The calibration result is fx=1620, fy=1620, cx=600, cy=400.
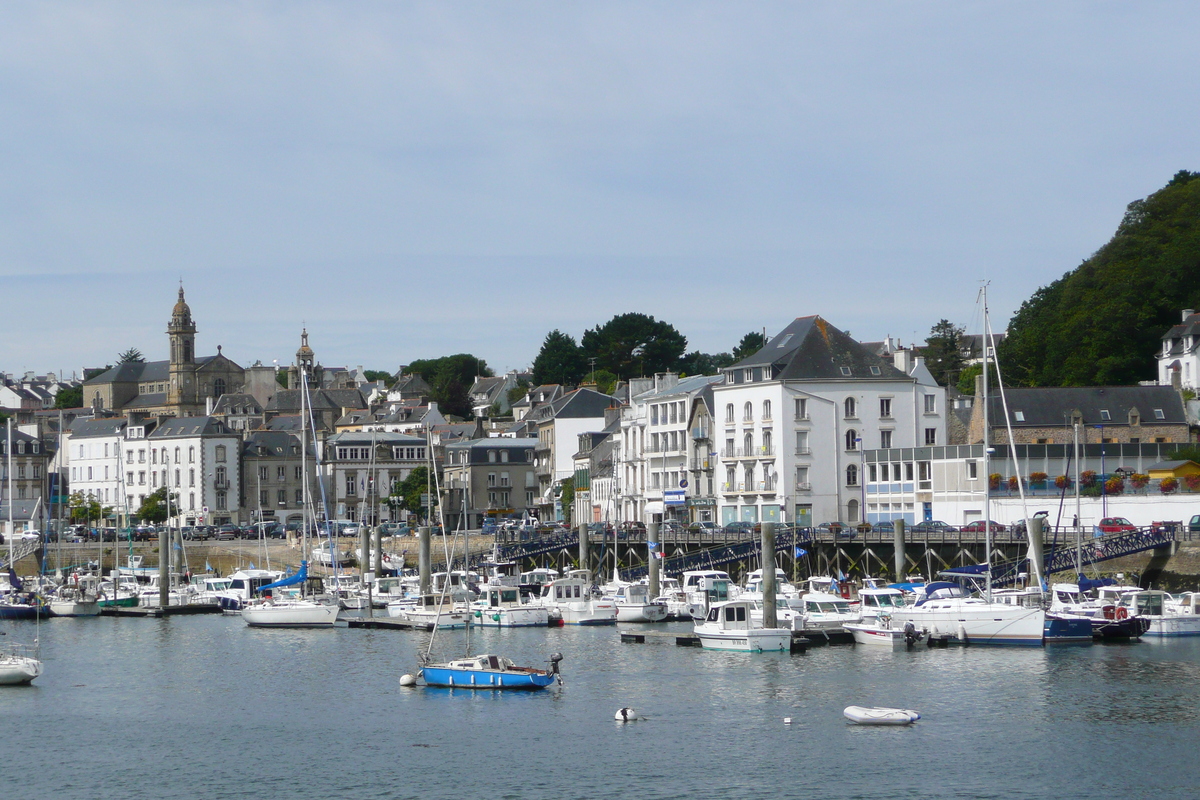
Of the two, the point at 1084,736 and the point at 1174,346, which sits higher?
the point at 1174,346

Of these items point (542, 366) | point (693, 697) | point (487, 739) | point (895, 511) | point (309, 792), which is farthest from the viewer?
point (542, 366)

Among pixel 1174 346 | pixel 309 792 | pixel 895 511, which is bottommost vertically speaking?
pixel 309 792

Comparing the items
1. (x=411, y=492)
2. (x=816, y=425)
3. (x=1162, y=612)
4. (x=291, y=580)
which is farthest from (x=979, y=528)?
(x=411, y=492)

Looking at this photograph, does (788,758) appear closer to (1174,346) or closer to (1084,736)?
(1084,736)

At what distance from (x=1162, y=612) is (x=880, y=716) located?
22459mm

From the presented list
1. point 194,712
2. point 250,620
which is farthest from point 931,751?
point 250,620

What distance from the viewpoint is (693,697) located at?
48.7m

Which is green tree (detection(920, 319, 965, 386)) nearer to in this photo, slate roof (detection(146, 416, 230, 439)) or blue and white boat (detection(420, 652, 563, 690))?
slate roof (detection(146, 416, 230, 439))

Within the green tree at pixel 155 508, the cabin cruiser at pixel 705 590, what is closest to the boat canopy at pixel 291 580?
the cabin cruiser at pixel 705 590

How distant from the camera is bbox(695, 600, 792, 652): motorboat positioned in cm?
5762

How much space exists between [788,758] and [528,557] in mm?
59365

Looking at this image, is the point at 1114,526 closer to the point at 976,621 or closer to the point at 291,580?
the point at 976,621

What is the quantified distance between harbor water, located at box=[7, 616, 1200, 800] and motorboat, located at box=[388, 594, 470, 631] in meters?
7.23

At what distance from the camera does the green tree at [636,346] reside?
17212cm
